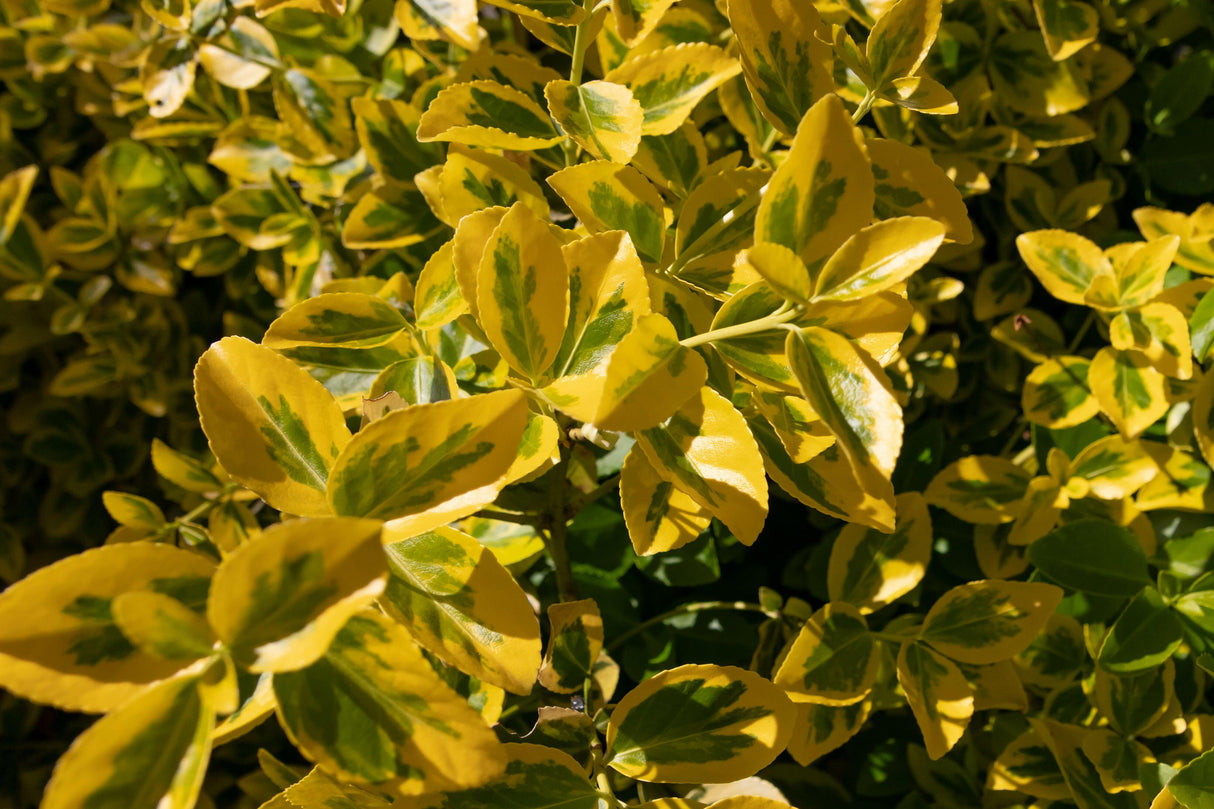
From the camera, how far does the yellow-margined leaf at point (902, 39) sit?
24.5 inches

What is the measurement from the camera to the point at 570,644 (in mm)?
693

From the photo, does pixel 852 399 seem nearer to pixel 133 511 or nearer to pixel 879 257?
pixel 879 257

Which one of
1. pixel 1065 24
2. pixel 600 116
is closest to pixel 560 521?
pixel 600 116

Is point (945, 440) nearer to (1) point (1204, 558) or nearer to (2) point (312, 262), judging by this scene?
(1) point (1204, 558)

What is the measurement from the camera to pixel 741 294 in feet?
1.75

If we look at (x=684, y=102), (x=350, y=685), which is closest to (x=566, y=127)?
(x=684, y=102)

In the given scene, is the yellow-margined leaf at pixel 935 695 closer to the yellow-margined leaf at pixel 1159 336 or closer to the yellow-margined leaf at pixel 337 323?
the yellow-margined leaf at pixel 1159 336

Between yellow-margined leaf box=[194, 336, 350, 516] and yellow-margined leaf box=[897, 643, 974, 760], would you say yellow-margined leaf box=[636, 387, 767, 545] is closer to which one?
yellow-margined leaf box=[194, 336, 350, 516]

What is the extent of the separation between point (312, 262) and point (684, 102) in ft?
1.95

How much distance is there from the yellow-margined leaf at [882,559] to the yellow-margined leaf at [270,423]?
0.53 m

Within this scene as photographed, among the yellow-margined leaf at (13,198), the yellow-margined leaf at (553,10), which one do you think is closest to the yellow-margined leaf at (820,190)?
the yellow-margined leaf at (553,10)

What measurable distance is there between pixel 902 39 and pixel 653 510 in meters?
0.38

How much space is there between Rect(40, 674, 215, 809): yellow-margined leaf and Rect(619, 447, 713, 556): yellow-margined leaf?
288mm

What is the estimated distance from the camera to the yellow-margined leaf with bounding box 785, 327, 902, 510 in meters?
0.45
